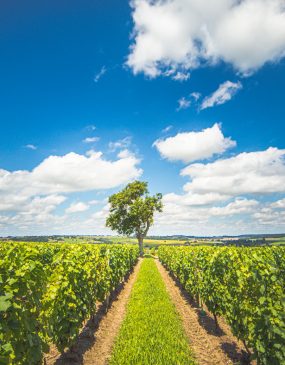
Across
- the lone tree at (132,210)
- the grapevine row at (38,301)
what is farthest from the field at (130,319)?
the lone tree at (132,210)

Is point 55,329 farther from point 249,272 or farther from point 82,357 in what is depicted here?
point 249,272

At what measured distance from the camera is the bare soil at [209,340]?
8.16 m

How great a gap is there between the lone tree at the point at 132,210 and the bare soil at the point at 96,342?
37.7 m

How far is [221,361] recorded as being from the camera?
26.5 feet

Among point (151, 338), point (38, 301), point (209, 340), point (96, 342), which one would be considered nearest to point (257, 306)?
point (209, 340)

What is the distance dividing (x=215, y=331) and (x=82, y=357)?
5142 mm

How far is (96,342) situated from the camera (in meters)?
9.43

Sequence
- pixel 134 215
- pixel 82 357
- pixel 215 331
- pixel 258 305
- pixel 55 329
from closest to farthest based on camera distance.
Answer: pixel 258 305 < pixel 55 329 < pixel 82 357 < pixel 215 331 < pixel 134 215

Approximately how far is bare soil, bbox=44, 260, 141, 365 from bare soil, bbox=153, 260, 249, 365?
106 inches

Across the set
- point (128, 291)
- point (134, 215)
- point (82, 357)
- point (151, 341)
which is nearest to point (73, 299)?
point (82, 357)

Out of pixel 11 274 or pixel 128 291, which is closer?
pixel 11 274

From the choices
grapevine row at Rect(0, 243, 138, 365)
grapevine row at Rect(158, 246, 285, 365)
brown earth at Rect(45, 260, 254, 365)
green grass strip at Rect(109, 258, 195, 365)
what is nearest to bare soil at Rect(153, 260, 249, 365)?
brown earth at Rect(45, 260, 254, 365)

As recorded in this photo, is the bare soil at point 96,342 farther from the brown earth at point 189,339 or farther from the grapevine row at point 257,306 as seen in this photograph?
the grapevine row at point 257,306

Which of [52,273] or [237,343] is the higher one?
[52,273]
